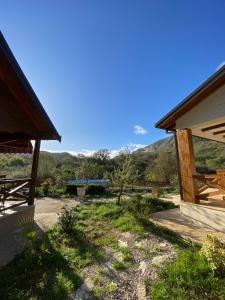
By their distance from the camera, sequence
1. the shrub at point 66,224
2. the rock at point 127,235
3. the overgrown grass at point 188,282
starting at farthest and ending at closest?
1. the shrub at point 66,224
2. the rock at point 127,235
3. the overgrown grass at point 188,282

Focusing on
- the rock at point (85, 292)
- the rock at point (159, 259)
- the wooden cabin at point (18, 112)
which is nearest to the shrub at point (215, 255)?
the rock at point (159, 259)

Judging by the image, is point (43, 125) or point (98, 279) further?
point (43, 125)

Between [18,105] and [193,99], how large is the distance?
18.7 feet

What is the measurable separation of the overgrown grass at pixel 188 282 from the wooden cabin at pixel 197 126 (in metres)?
2.74

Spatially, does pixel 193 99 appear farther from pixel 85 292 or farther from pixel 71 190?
pixel 71 190

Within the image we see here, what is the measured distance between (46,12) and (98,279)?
7.97 meters

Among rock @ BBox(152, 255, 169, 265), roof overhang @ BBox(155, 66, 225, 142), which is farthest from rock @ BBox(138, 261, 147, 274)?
roof overhang @ BBox(155, 66, 225, 142)

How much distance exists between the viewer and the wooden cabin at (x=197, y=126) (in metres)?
5.35

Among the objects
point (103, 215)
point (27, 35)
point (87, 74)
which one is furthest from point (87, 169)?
point (27, 35)

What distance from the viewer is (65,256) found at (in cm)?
379

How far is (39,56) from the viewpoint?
6.91m

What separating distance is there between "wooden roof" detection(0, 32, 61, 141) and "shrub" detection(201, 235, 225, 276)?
533 cm

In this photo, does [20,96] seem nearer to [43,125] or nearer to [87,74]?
[43,125]

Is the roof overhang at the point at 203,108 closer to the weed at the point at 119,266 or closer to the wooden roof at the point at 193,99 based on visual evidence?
the wooden roof at the point at 193,99
